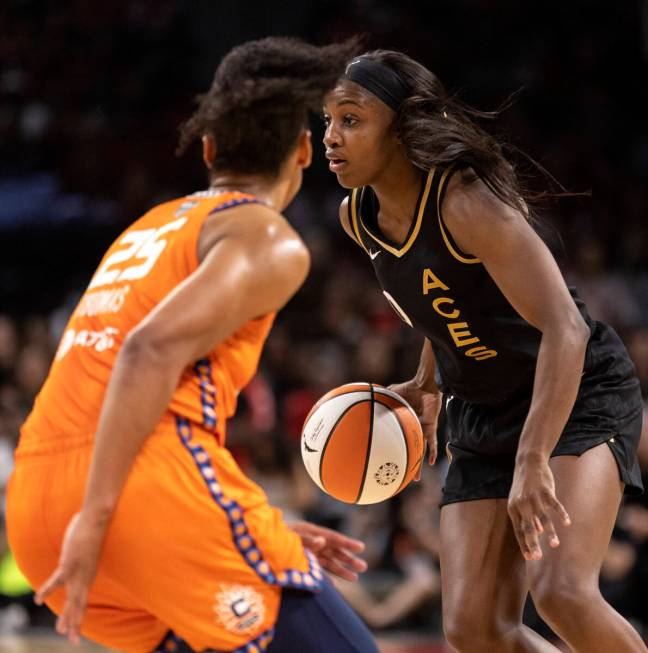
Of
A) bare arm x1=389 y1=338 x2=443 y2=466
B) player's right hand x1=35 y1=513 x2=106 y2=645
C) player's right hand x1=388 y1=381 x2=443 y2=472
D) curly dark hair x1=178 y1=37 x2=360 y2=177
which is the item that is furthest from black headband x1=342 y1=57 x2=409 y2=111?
player's right hand x1=35 y1=513 x2=106 y2=645

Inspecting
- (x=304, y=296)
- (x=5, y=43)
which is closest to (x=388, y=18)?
(x=304, y=296)

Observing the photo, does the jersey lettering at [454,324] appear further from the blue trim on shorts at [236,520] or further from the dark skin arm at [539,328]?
the blue trim on shorts at [236,520]

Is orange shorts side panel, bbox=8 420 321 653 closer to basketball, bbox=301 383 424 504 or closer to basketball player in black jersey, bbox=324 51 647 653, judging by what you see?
basketball player in black jersey, bbox=324 51 647 653

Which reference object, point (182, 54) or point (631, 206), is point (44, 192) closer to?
point (182, 54)

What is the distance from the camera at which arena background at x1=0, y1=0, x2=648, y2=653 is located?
8.43 meters

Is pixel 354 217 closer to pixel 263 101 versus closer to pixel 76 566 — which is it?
pixel 263 101

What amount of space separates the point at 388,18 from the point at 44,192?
3.78 m

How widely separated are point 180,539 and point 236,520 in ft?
0.42

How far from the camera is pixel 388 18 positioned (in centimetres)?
1105

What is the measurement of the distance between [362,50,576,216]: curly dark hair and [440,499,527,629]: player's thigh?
38.3 inches

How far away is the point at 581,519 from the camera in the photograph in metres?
3.25

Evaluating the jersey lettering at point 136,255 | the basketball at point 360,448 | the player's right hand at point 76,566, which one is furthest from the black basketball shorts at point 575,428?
the player's right hand at point 76,566

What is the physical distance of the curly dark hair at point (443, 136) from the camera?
3359 mm

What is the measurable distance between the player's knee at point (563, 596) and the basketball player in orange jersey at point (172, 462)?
0.81 meters
